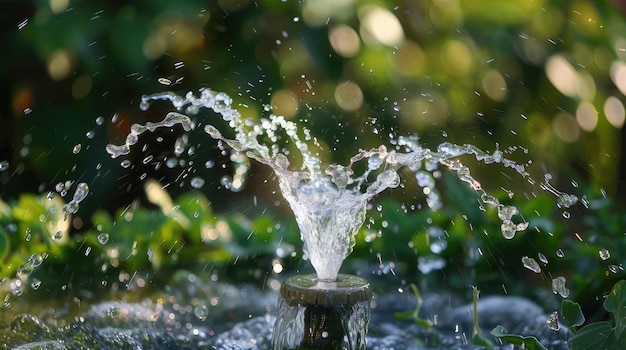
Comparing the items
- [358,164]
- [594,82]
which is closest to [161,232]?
[358,164]

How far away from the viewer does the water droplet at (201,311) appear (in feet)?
4.61

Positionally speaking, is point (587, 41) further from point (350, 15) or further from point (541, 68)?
point (350, 15)

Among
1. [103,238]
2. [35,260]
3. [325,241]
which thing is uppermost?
[325,241]

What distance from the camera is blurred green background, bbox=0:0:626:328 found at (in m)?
2.13

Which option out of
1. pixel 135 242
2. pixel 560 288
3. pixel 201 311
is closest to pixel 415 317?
pixel 560 288

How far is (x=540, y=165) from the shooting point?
264cm

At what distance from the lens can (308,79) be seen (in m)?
2.39

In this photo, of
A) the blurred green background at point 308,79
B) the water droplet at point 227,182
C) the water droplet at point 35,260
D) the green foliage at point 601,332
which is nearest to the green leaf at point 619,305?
the green foliage at point 601,332

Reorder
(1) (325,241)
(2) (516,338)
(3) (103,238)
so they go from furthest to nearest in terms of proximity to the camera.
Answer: (3) (103,238)
(1) (325,241)
(2) (516,338)

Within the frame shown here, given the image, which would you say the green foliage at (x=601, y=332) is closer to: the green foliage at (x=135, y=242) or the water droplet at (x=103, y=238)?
the green foliage at (x=135, y=242)

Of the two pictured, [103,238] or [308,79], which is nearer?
[103,238]

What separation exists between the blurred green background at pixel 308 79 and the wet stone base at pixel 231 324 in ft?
1.84

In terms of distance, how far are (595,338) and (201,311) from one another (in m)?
0.76

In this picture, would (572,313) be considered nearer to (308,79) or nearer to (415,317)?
(415,317)
